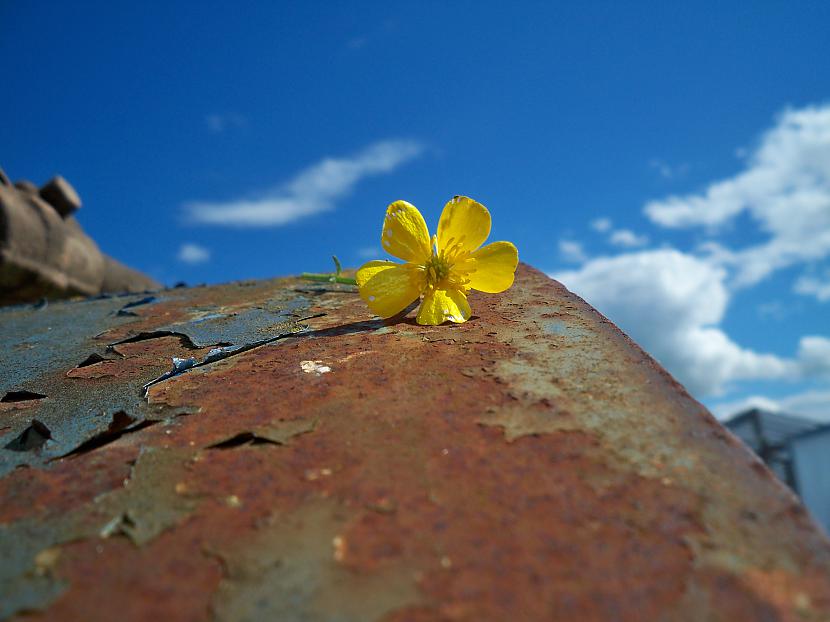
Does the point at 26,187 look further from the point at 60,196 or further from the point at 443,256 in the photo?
the point at 443,256

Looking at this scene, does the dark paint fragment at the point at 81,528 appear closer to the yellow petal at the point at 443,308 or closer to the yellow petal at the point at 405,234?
the yellow petal at the point at 443,308

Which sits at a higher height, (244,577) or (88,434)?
(88,434)

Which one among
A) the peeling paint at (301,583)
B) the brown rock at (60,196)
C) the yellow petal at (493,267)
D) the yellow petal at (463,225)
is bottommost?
the peeling paint at (301,583)

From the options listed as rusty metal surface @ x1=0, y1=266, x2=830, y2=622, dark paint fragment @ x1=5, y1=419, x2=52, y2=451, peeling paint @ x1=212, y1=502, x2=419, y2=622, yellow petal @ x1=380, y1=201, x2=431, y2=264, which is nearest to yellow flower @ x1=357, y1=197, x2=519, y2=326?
yellow petal @ x1=380, y1=201, x2=431, y2=264

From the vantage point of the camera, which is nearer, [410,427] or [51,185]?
[410,427]

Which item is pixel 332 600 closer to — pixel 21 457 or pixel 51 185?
pixel 21 457

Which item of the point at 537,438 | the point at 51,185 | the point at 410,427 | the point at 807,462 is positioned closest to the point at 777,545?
the point at 537,438

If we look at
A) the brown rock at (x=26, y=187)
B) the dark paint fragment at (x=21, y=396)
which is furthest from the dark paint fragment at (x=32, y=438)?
the brown rock at (x=26, y=187)
